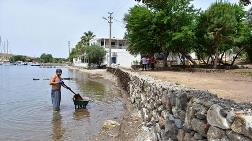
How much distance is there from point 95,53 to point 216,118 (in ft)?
262

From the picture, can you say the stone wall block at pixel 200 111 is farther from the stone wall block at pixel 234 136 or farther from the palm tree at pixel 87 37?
the palm tree at pixel 87 37

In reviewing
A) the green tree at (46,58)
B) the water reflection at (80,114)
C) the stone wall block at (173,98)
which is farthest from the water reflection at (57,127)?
the green tree at (46,58)

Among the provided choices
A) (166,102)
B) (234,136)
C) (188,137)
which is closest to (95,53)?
(166,102)

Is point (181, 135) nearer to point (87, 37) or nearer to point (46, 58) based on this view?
point (87, 37)

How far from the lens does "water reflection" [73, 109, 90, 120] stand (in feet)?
62.0

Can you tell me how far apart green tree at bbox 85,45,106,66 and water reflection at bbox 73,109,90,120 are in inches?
2499

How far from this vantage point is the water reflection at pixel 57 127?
1443cm

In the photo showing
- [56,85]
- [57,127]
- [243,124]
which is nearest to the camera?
[243,124]

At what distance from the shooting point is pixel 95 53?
8519 centimetres

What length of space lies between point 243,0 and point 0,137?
12.2 m

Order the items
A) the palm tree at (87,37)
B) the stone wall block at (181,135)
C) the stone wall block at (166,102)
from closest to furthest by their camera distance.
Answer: the stone wall block at (181,135), the stone wall block at (166,102), the palm tree at (87,37)

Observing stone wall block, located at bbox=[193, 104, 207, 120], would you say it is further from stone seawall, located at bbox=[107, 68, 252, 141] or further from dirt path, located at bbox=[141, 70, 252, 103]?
dirt path, located at bbox=[141, 70, 252, 103]

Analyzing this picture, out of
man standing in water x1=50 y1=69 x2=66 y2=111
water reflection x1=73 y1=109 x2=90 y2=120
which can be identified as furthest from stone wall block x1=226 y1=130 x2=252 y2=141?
A: man standing in water x1=50 y1=69 x2=66 y2=111

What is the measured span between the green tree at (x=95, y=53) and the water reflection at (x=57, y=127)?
212 feet
